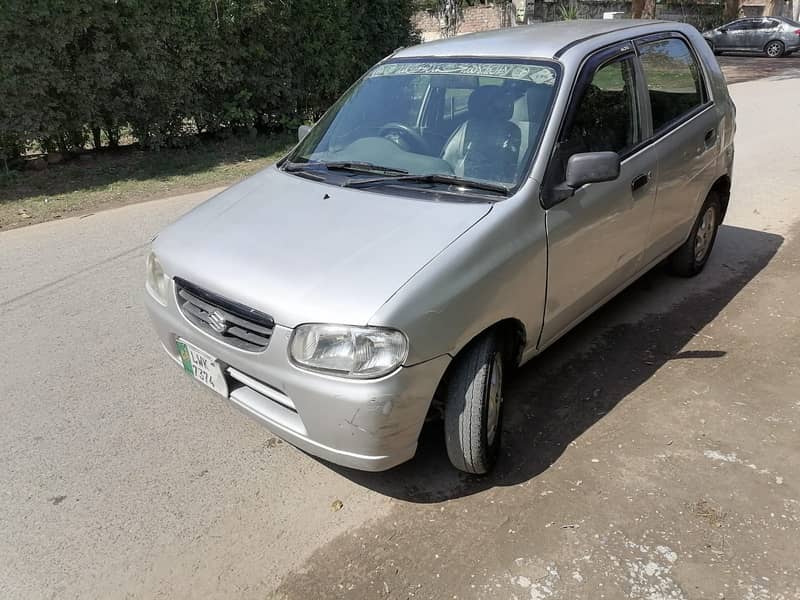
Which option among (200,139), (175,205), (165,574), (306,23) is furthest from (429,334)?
(306,23)

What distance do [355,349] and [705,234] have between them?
3.82 metres

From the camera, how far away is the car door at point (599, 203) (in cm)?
326

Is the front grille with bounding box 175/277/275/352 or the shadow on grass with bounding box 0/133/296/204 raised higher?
the front grille with bounding box 175/277/275/352

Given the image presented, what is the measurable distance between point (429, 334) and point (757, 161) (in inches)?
324

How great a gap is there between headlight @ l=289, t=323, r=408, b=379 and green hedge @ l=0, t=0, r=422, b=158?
24.2ft

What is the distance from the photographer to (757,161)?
29.5ft

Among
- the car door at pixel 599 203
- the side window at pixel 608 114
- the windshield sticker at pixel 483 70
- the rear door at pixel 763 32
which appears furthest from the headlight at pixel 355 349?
the rear door at pixel 763 32

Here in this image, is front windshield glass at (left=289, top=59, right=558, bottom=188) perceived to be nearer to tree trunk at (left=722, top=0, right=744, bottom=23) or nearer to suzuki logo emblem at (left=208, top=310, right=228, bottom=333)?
suzuki logo emblem at (left=208, top=310, right=228, bottom=333)

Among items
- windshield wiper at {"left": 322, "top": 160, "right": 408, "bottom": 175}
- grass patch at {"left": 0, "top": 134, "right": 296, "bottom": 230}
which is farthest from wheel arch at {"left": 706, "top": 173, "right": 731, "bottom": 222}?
grass patch at {"left": 0, "top": 134, "right": 296, "bottom": 230}

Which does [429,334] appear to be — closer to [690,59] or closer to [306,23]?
[690,59]

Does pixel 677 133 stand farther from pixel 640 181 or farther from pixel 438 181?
pixel 438 181

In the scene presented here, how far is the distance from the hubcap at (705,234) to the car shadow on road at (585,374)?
21cm

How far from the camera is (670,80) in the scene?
4.42 meters

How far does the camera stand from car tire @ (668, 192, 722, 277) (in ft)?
16.4
